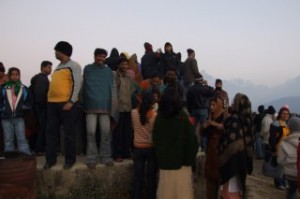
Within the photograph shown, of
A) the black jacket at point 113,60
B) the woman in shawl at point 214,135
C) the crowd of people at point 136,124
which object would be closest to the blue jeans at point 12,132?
the crowd of people at point 136,124

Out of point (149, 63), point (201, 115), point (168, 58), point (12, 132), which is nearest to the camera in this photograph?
point (12, 132)

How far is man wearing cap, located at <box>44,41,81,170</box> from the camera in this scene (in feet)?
20.3

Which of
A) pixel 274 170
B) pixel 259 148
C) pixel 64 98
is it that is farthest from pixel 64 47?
pixel 259 148

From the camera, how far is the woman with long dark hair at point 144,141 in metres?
5.69

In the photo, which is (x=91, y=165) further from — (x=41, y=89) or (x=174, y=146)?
(x=174, y=146)

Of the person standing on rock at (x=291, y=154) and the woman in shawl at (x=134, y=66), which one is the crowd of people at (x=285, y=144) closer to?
the person standing on rock at (x=291, y=154)

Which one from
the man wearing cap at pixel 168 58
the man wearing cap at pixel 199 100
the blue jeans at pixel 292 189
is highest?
the man wearing cap at pixel 168 58

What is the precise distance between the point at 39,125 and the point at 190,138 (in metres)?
4.04

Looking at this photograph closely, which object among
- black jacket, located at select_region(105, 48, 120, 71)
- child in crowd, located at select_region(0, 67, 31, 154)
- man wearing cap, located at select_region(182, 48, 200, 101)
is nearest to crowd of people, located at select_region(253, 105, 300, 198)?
man wearing cap, located at select_region(182, 48, 200, 101)

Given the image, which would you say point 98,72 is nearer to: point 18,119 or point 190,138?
point 18,119

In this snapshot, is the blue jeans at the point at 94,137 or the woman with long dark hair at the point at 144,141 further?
the blue jeans at the point at 94,137

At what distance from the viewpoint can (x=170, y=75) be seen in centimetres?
730

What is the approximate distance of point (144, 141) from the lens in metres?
5.83

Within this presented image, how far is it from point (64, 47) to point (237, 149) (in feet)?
11.1
